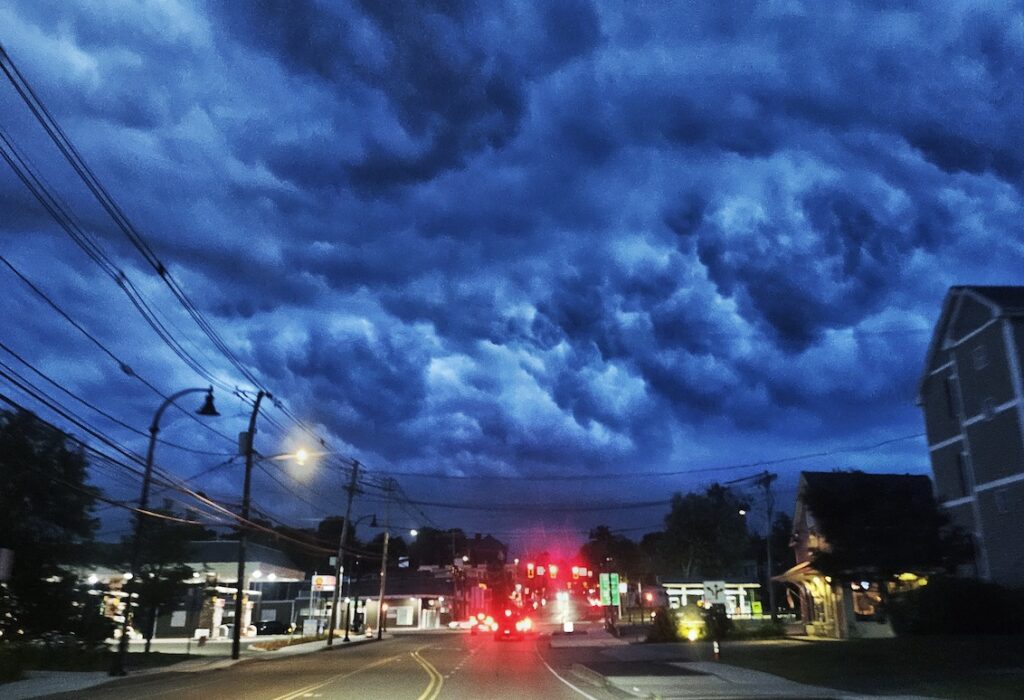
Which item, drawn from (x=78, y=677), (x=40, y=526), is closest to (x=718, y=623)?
(x=78, y=677)

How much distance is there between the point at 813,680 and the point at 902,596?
32.3 ft

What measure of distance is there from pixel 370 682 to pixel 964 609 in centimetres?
2050

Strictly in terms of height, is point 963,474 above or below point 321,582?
above

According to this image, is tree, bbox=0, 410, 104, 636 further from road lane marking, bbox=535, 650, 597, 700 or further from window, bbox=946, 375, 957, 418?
window, bbox=946, 375, 957, 418

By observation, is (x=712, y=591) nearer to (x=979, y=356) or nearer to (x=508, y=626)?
(x=508, y=626)

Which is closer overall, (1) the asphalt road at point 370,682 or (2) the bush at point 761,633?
(1) the asphalt road at point 370,682

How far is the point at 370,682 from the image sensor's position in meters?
24.6

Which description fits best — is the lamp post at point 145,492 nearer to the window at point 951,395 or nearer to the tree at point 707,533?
the window at point 951,395

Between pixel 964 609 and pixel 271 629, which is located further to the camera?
pixel 271 629

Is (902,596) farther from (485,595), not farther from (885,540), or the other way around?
(485,595)

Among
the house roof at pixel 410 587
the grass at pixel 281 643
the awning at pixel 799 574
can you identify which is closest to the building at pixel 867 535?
the awning at pixel 799 574

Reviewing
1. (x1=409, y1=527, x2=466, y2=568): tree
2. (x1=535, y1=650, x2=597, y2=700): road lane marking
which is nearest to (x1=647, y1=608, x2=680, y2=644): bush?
(x1=535, y1=650, x2=597, y2=700): road lane marking

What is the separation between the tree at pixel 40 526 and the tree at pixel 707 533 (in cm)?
6817

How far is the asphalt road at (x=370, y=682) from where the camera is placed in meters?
20.9
